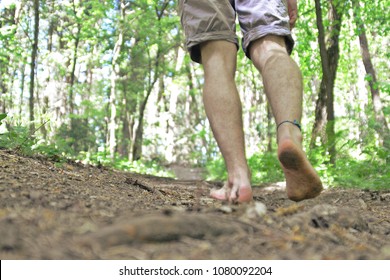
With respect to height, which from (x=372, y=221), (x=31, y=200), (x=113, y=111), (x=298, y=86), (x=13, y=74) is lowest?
(x=372, y=221)

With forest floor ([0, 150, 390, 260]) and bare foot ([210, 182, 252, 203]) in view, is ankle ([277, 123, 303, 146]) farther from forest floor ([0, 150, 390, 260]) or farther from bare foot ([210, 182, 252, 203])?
forest floor ([0, 150, 390, 260])

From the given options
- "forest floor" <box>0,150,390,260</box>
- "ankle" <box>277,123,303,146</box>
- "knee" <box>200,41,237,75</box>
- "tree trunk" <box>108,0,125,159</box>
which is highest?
"tree trunk" <box>108,0,125,159</box>

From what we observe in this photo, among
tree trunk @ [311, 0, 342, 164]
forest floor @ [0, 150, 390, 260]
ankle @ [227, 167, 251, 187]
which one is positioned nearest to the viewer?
forest floor @ [0, 150, 390, 260]

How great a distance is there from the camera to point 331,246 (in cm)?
148

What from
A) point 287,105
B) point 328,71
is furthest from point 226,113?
point 328,71

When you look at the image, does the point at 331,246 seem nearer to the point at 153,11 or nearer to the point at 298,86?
the point at 298,86

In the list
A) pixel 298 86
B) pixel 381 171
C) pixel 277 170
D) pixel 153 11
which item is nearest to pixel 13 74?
pixel 153 11

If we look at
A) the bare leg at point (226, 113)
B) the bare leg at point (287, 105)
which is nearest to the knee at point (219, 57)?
the bare leg at point (226, 113)

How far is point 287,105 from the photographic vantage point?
253cm

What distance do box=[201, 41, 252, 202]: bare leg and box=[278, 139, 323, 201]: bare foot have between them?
0.73 feet

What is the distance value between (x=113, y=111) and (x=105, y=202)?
492 inches

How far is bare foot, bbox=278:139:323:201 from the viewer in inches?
90.5

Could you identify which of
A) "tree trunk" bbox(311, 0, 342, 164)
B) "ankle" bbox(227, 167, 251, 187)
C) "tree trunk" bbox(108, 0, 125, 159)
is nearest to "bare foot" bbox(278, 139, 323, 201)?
"ankle" bbox(227, 167, 251, 187)

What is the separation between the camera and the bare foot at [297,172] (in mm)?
2299
